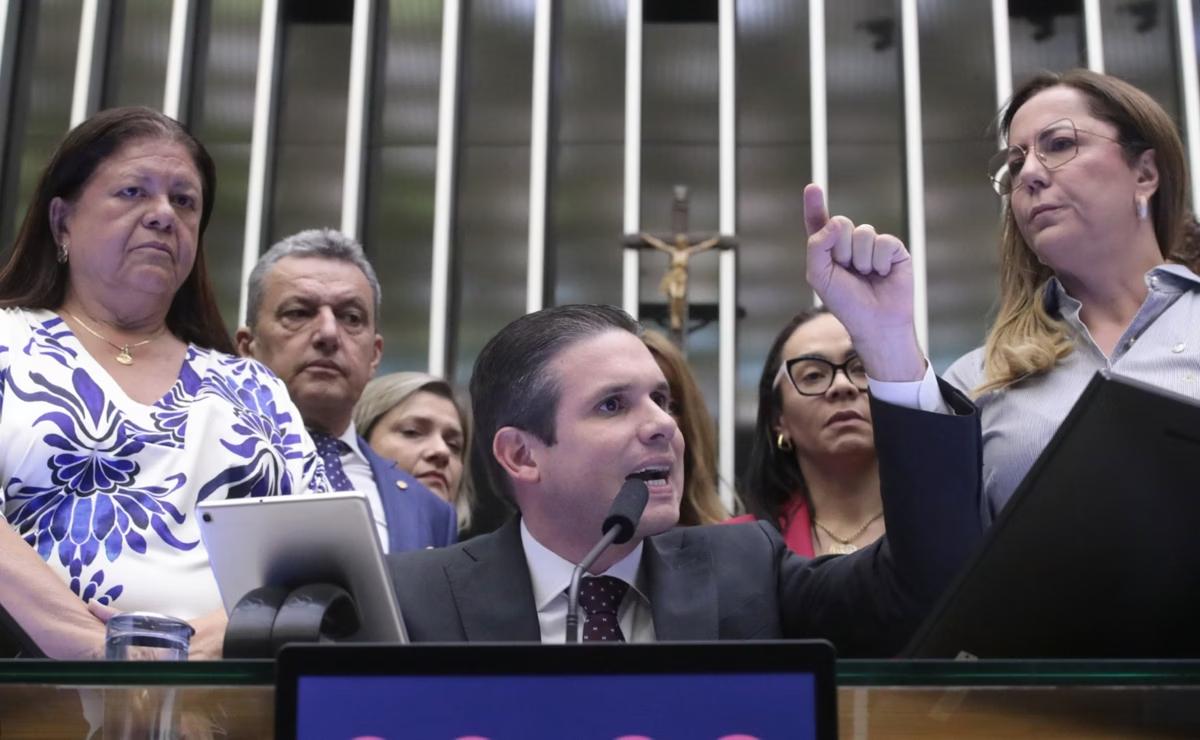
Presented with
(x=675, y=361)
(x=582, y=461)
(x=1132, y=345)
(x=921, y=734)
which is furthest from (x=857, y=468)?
(x=921, y=734)

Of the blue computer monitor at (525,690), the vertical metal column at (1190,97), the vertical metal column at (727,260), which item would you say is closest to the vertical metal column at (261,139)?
the vertical metal column at (727,260)

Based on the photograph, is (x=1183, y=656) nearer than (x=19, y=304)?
Yes

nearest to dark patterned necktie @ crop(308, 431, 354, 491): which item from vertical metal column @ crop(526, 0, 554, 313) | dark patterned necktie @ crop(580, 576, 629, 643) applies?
dark patterned necktie @ crop(580, 576, 629, 643)

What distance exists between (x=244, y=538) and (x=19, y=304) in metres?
0.82

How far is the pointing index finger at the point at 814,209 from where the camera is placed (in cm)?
165

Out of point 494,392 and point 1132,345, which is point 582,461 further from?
point 1132,345

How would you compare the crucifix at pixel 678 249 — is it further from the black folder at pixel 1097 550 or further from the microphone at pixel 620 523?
the black folder at pixel 1097 550

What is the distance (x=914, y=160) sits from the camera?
6.91 meters

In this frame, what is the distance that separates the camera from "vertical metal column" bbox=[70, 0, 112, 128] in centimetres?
709

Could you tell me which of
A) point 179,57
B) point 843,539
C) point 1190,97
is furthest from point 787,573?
point 179,57

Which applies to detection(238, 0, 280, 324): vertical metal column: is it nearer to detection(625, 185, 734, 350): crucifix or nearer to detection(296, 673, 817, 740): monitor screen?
detection(625, 185, 734, 350): crucifix

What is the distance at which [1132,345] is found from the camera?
200cm

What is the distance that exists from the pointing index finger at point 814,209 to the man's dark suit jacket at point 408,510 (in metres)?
1.47

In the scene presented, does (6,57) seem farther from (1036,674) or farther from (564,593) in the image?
(1036,674)
